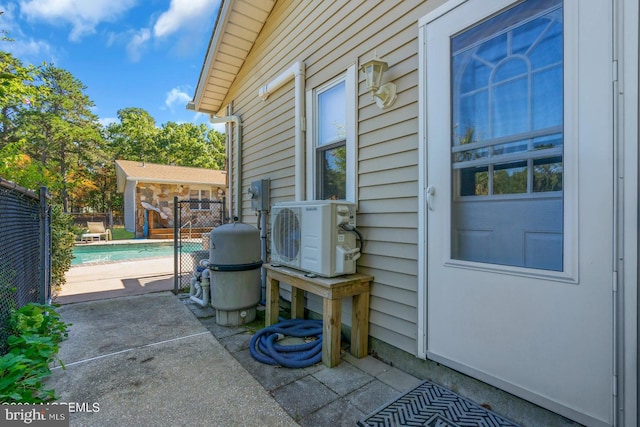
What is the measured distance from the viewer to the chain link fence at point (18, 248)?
7.50ft

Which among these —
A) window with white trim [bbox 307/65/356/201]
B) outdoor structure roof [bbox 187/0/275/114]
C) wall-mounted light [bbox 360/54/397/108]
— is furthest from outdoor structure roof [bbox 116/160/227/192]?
wall-mounted light [bbox 360/54/397/108]

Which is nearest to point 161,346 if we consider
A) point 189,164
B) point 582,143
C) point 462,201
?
point 462,201

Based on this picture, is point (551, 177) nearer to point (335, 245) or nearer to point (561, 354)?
point (561, 354)

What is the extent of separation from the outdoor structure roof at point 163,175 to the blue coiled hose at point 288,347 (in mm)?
14134

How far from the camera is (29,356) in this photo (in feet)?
7.16

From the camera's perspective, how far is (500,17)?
1831 millimetres

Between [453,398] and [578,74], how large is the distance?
194 centimetres

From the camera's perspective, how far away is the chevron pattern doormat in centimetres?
168

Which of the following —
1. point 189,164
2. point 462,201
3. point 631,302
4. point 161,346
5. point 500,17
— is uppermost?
point 189,164

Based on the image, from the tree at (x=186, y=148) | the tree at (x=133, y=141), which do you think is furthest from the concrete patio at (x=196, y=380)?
the tree at (x=133, y=141)

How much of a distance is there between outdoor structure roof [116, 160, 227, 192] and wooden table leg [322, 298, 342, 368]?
14746 mm

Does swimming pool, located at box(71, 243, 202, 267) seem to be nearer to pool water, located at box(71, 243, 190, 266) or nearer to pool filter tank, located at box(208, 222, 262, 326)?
pool water, located at box(71, 243, 190, 266)

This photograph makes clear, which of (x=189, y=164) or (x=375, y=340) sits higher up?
(x=189, y=164)

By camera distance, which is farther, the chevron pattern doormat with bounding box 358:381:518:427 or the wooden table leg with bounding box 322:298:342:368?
the wooden table leg with bounding box 322:298:342:368
